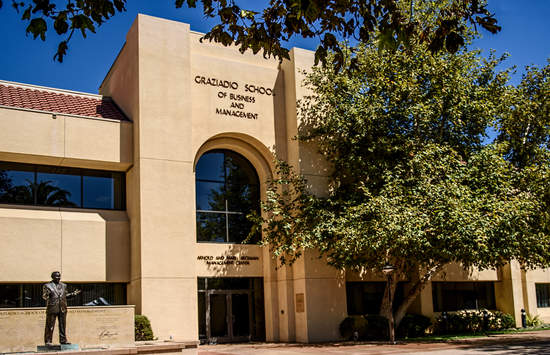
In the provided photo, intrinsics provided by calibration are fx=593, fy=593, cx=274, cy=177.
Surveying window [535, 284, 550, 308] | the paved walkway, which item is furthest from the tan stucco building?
window [535, 284, 550, 308]

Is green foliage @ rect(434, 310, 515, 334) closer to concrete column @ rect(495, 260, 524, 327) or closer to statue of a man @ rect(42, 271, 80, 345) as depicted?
concrete column @ rect(495, 260, 524, 327)

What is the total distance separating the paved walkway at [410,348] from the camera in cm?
1781

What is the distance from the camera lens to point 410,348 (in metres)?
19.5

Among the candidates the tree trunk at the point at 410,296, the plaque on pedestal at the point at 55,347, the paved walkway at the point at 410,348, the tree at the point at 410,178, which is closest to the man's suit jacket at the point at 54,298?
the plaque on pedestal at the point at 55,347

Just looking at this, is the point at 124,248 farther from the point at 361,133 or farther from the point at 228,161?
the point at 361,133

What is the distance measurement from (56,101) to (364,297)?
50.9ft

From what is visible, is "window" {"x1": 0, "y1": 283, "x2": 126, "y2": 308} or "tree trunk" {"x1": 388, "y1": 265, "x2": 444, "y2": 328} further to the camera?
"tree trunk" {"x1": 388, "y1": 265, "x2": 444, "y2": 328}

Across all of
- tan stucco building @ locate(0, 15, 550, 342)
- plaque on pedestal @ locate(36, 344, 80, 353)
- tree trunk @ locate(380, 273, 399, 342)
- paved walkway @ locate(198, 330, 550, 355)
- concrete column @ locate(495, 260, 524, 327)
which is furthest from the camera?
concrete column @ locate(495, 260, 524, 327)

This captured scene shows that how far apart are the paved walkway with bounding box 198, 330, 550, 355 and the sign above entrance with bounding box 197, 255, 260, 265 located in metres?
3.33

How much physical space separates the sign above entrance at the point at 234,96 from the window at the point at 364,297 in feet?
28.9

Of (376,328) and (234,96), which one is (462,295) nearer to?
(376,328)

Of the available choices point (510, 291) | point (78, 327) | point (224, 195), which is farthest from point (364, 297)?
point (78, 327)

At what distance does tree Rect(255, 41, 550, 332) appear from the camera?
21062 mm

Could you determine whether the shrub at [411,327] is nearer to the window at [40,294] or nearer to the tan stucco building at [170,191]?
the tan stucco building at [170,191]
